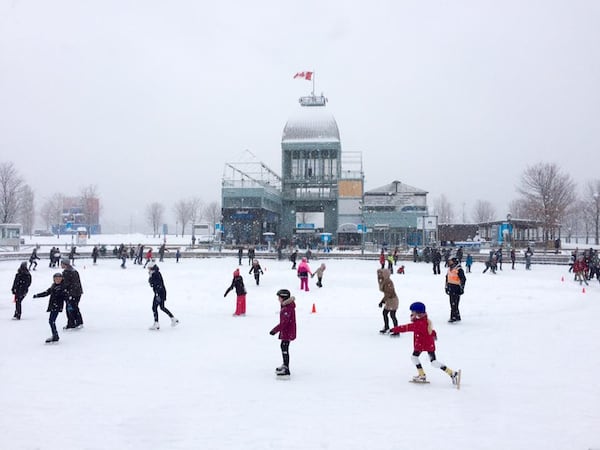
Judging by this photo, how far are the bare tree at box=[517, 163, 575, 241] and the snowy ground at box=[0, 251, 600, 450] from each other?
5097 centimetres

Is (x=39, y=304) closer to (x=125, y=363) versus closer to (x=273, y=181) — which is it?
(x=125, y=363)

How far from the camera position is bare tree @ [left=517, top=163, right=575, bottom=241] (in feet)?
195

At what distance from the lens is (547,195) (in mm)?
60312

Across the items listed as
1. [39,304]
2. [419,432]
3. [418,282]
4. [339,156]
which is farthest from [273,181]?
[419,432]

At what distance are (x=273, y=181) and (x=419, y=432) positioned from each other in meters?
71.0

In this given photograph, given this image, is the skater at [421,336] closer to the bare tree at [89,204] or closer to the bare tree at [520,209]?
the bare tree at [520,209]

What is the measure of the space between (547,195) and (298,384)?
6220cm

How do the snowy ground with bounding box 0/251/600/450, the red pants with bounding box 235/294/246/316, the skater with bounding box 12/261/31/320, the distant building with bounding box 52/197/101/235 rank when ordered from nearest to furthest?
the snowy ground with bounding box 0/251/600/450, the skater with bounding box 12/261/31/320, the red pants with bounding box 235/294/246/316, the distant building with bounding box 52/197/101/235

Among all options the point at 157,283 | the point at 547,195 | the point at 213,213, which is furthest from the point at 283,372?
the point at 213,213

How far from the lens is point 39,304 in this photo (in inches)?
587

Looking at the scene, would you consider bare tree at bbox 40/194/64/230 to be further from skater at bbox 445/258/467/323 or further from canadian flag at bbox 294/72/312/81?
skater at bbox 445/258/467/323

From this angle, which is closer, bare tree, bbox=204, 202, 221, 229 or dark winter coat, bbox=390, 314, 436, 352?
dark winter coat, bbox=390, 314, 436, 352

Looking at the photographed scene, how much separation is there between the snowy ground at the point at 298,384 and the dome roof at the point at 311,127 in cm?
5583

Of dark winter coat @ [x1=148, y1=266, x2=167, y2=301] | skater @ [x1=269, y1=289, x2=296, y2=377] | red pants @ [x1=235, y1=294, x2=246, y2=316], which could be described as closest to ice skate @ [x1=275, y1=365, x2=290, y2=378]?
skater @ [x1=269, y1=289, x2=296, y2=377]
